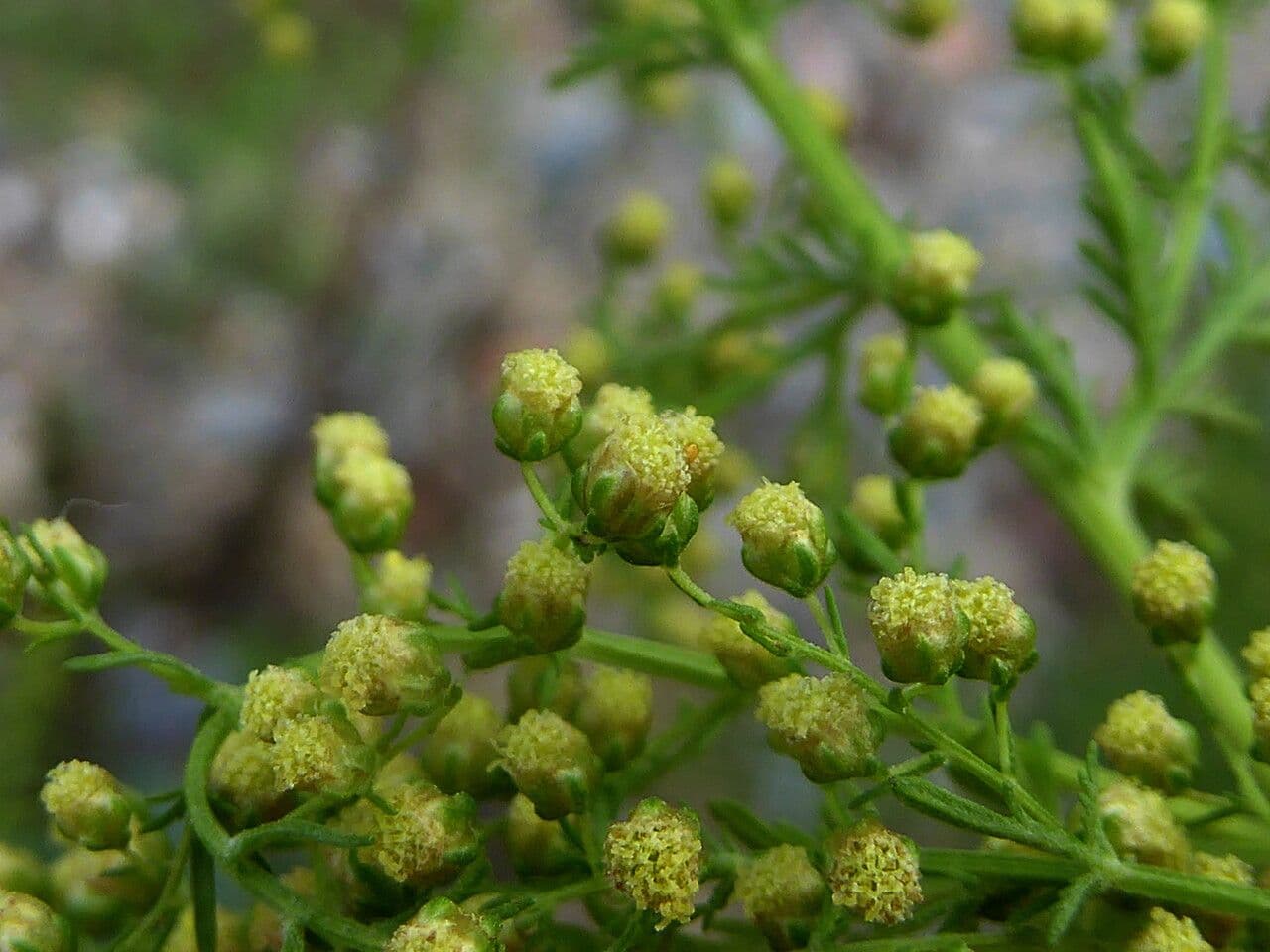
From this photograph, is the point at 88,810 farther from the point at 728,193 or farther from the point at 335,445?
the point at 728,193

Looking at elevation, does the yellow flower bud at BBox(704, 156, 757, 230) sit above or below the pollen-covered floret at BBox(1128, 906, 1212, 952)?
below

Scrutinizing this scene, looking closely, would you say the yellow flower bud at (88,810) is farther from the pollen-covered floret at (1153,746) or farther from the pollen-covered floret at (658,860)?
the pollen-covered floret at (1153,746)

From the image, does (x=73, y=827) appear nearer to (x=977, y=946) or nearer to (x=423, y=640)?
(x=423, y=640)

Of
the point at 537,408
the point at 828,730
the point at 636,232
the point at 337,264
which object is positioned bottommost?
the point at 337,264

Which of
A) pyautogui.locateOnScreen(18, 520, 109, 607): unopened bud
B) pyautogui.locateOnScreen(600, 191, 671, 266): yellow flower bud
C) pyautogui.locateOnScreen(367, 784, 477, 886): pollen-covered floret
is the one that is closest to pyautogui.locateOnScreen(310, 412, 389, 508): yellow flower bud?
pyautogui.locateOnScreen(18, 520, 109, 607): unopened bud

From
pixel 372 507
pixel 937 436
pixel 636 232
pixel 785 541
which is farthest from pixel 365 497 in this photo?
pixel 636 232

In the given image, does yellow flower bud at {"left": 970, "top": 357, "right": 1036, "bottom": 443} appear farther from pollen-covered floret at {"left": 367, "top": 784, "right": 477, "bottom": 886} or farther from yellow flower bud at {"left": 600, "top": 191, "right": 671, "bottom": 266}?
yellow flower bud at {"left": 600, "top": 191, "right": 671, "bottom": 266}

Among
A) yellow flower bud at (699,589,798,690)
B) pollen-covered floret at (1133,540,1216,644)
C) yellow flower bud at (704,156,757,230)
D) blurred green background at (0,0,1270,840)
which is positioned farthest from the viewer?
blurred green background at (0,0,1270,840)
